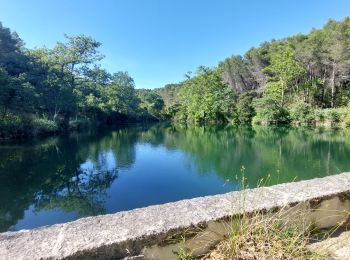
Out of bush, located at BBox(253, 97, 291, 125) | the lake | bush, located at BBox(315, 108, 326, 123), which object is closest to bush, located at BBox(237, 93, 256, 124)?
bush, located at BBox(253, 97, 291, 125)

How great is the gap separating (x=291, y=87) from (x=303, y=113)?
28.3 ft

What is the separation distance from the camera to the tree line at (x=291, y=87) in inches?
1116

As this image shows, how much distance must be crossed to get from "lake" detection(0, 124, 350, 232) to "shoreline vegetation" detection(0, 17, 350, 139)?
8648mm

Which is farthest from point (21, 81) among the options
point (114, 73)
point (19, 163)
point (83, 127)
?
point (114, 73)

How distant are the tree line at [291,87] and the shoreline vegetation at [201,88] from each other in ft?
0.31

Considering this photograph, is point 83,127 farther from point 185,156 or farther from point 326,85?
point 326,85

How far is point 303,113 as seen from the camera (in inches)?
1113

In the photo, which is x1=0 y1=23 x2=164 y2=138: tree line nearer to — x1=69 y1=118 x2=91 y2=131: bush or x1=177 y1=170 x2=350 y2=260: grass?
x1=69 y1=118 x2=91 y2=131: bush

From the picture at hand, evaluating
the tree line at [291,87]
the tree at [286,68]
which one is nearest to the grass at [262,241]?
the tree line at [291,87]

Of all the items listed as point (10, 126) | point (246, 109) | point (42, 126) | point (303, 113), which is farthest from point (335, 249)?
point (246, 109)

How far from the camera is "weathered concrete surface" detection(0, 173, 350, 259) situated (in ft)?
4.39

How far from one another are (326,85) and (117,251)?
124 ft

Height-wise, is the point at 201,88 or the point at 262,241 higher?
the point at 201,88

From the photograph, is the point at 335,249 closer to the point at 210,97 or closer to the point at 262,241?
the point at 262,241
